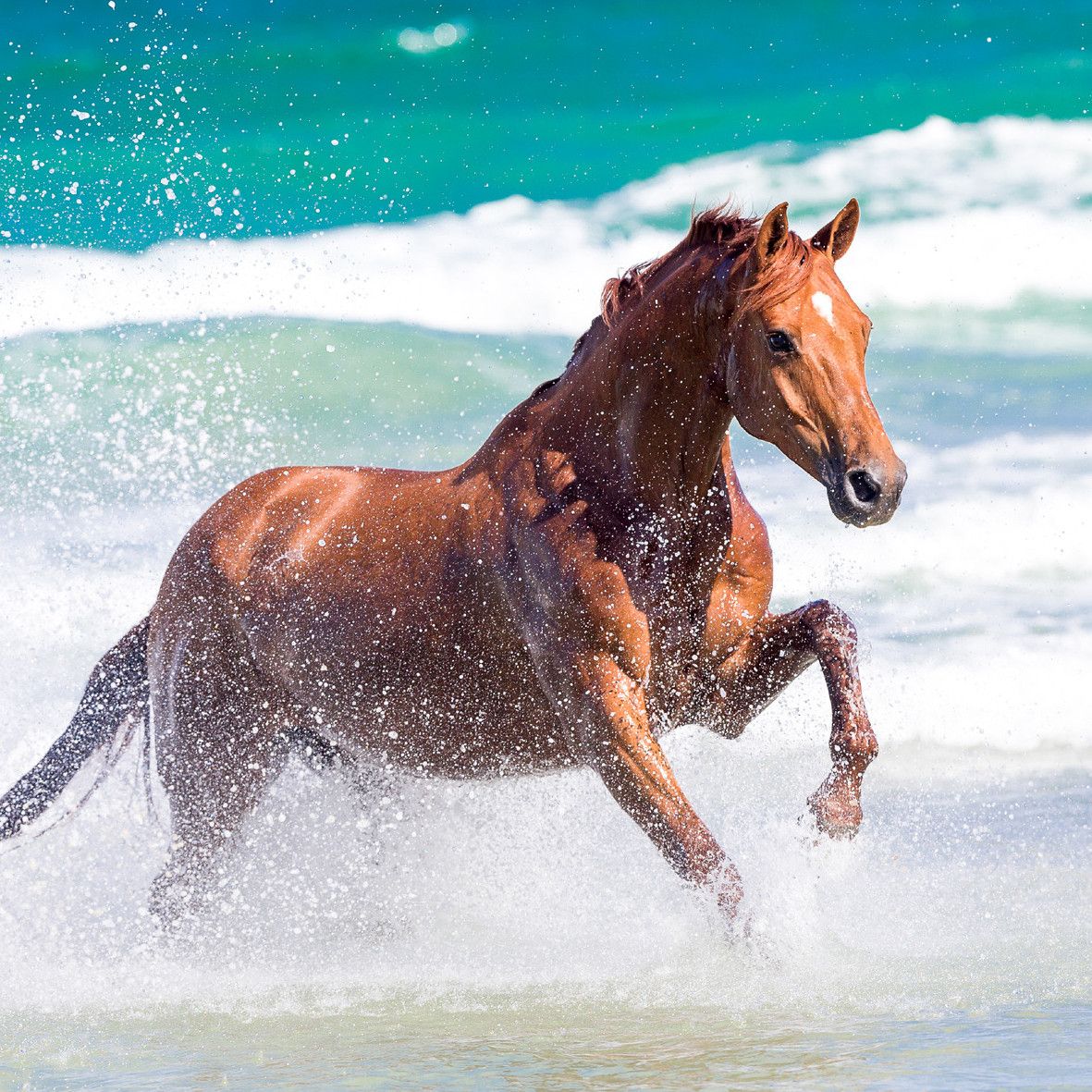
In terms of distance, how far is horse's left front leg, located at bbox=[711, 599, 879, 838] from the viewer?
4.31 meters

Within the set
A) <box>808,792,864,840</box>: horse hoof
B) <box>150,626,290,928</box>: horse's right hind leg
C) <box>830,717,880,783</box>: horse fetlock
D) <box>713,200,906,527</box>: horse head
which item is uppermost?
<box>713,200,906,527</box>: horse head

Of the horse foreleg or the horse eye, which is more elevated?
the horse eye

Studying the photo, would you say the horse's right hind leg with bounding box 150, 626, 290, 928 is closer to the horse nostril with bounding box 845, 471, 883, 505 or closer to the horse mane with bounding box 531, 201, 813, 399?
the horse mane with bounding box 531, 201, 813, 399

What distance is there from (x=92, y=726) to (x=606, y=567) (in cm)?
306

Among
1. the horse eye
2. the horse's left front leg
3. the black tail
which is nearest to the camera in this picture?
the horse eye

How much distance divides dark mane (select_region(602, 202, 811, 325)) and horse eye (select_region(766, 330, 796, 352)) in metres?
0.10

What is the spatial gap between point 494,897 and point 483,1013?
1559mm

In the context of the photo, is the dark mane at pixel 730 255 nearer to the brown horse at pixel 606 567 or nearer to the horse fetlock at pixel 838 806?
the brown horse at pixel 606 567

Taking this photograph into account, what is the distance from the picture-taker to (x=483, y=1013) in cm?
430

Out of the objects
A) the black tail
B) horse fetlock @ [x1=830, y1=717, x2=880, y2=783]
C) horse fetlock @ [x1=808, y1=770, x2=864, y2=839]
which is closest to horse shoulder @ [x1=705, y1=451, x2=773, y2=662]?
horse fetlock @ [x1=830, y1=717, x2=880, y2=783]

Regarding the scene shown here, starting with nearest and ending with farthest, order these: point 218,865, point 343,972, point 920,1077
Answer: point 920,1077 → point 343,972 → point 218,865

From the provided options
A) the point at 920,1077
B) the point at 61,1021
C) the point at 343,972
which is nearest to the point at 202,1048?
the point at 61,1021

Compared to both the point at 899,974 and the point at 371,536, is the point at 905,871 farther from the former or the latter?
the point at 371,536

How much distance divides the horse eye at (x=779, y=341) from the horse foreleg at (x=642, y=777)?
110 cm
